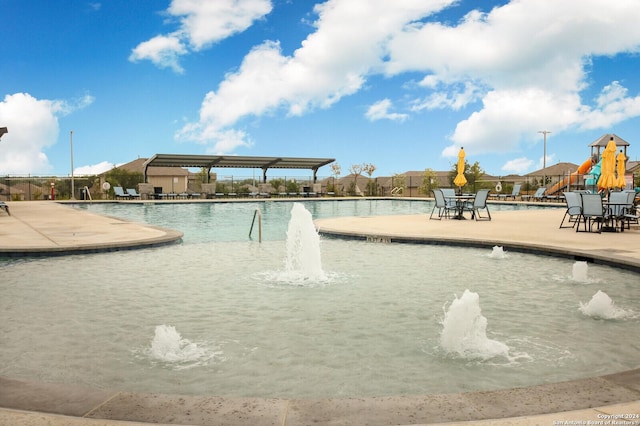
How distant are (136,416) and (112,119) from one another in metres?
34.6

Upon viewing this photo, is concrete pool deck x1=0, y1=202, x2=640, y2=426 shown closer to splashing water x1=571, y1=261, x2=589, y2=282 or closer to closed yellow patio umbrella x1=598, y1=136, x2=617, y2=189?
splashing water x1=571, y1=261, x2=589, y2=282

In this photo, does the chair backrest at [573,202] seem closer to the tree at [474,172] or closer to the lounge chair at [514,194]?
the lounge chair at [514,194]

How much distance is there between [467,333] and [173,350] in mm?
2218

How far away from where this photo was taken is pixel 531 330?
4316 mm

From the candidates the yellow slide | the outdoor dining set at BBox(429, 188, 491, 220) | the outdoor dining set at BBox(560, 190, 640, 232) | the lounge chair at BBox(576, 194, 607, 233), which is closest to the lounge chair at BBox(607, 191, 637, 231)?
the outdoor dining set at BBox(560, 190, 640, 232)

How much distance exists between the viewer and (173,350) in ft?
12.0

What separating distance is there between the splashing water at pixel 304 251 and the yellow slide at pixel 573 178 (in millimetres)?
23566

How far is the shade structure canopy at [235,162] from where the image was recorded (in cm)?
3155

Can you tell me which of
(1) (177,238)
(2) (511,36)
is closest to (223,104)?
(2) (511,36)

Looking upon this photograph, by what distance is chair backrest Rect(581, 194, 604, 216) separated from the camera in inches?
420

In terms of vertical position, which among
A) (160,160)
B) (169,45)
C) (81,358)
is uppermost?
(169,45)

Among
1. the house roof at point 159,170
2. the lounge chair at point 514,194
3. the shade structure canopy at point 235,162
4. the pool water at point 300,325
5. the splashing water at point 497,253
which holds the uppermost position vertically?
the house roof at point 159,170

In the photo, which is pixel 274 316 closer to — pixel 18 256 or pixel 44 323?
pixel 44 323

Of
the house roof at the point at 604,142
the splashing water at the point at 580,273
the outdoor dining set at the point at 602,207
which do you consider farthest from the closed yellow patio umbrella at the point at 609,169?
the house roof at the point at 604,142
